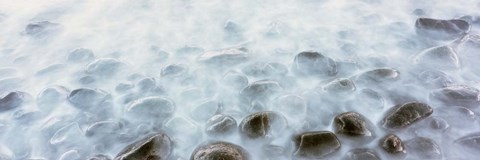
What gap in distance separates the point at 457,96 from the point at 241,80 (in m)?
0.87

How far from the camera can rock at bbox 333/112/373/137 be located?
1420 millimetres

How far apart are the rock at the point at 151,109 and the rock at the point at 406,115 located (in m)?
0.84

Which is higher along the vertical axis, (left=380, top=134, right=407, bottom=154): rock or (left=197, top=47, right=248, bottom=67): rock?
(left=380, top=134, right=407, bottom=154): rock

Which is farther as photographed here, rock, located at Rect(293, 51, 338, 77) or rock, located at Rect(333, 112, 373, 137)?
rock, located at Rect(293, 51, 338, 77)

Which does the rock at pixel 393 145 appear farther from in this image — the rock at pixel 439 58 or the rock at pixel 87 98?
the rock at pixel 87 98

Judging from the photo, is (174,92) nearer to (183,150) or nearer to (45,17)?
(183,150)

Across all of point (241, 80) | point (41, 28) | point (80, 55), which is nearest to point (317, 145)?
point (241, 80)

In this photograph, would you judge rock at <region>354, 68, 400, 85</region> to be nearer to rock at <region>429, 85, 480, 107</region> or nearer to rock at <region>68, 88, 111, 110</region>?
rock at <region>429, 85, 480, 107</region>

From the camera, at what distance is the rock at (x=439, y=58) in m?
1.73

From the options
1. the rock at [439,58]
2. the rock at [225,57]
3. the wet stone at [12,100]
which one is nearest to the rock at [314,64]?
the rock at [225,57]

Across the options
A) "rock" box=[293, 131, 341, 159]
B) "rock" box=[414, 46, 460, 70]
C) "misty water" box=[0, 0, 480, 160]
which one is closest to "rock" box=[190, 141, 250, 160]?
"misty water" box=[0, 0, 480, 160]

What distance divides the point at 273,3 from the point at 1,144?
5.13 feet

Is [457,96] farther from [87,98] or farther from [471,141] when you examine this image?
[87,98]

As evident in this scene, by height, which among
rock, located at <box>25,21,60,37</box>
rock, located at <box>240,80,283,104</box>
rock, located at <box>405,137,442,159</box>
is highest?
rock, located at <box>405,137,442,159</box>
